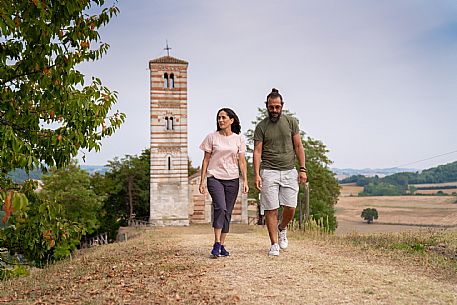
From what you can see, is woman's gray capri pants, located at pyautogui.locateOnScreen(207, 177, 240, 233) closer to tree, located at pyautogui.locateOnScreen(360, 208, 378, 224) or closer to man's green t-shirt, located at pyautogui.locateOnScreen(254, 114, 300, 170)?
man's green t-shirt, located at pyautogui.locateOnScreen(254, 114, 300, 170)

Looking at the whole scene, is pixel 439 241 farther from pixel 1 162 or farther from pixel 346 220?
pixel 346 220

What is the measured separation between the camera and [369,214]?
104 ft

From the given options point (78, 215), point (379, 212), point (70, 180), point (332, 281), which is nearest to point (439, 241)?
point (332, 281)

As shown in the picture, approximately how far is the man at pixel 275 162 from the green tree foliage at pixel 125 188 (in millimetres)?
32241

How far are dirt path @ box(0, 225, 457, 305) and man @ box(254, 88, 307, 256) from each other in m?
0.88

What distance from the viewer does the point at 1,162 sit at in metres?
6.69

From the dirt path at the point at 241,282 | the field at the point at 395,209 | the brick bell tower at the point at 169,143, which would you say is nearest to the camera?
the dirt path at the point at 241,282

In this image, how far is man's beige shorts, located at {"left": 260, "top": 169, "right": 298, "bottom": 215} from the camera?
759cm

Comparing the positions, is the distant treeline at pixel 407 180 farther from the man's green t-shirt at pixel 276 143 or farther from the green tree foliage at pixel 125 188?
the man's green t-shirt at pixel 276 143

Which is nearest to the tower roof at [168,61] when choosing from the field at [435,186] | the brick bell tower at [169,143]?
the brick bell tower at [169,143]

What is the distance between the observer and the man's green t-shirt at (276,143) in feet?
25.0

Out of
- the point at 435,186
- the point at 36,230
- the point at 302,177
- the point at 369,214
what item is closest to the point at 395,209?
the point at 369,214

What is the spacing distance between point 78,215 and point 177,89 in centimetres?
1179

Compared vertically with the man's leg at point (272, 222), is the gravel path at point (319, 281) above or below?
below
